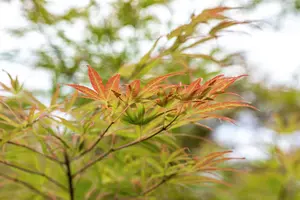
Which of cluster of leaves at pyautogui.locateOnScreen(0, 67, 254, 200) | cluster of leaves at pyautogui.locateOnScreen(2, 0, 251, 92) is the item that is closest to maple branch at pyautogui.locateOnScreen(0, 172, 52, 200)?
cluster of leaves at pyautogui.locateOnScreen(0, 67, 254, 200)

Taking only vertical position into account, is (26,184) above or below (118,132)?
below

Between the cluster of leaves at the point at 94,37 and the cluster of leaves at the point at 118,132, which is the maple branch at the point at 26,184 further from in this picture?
the cluster of leaves at the point at 94,37

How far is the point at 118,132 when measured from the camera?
27.7 inches

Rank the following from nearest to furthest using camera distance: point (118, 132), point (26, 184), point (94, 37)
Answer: point (118, 132) → point (26, 184) → point (94, 37)

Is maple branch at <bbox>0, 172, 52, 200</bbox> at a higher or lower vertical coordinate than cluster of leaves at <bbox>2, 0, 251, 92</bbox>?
lower

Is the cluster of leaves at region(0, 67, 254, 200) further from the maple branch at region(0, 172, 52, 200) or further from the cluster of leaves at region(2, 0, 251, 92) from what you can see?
the cluster of leaves at region(2, 0, 251, 92)

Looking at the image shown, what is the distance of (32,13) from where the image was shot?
114cm

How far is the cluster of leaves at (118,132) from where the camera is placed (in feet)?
1.65

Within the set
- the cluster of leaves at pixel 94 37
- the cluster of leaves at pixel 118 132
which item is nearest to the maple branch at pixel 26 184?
the cluster of leaves at pixel 118 132

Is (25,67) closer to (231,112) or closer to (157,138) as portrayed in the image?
(157,138)

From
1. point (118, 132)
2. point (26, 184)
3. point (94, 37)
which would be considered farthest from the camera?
point (94, 37)

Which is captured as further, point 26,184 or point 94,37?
point 94,37

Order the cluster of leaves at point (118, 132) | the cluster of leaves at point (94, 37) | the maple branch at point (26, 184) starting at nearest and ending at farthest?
the cluster of leaves at point (118, 132), the maple branch at point (26, 184), the cluster of leaves at point (94, 37)

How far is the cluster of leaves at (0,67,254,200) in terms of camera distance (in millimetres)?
503
